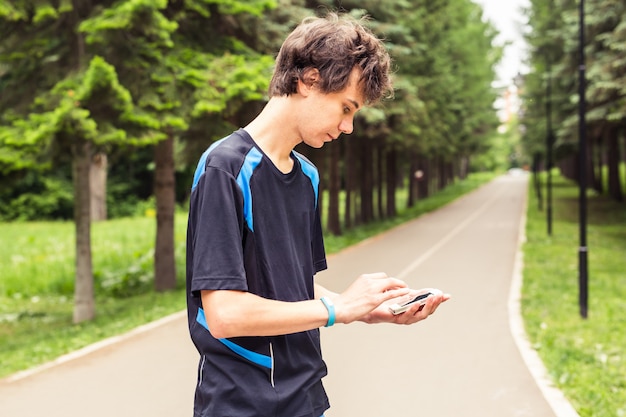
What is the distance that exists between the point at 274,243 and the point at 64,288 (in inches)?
723

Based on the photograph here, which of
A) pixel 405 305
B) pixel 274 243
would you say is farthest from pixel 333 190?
pixel 274 243

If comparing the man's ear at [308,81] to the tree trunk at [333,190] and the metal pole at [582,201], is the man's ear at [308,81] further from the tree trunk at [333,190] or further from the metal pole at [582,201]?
the tree trunk at [333,190]

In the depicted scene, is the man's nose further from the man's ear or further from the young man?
the man's ear

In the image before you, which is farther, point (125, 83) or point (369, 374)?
point (125, 83)

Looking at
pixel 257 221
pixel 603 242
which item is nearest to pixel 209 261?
pixel 257 221

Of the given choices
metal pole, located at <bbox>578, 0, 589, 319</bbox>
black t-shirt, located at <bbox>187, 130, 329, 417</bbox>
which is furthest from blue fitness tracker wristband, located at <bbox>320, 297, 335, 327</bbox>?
metal pole, located at <bbox>578, 0, 589, 319</bbox>

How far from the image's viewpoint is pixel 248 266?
213 centimetres

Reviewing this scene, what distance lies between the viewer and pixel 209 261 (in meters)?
2.01

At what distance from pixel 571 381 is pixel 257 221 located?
21.7 ft

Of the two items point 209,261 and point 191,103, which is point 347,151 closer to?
point 191,103

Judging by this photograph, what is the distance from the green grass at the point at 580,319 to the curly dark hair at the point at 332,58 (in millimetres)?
5578

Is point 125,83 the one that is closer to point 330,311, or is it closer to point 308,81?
point 308,81

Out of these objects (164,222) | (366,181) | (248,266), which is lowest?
(164,222)

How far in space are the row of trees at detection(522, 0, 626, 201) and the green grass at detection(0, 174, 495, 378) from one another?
825 centimetres
